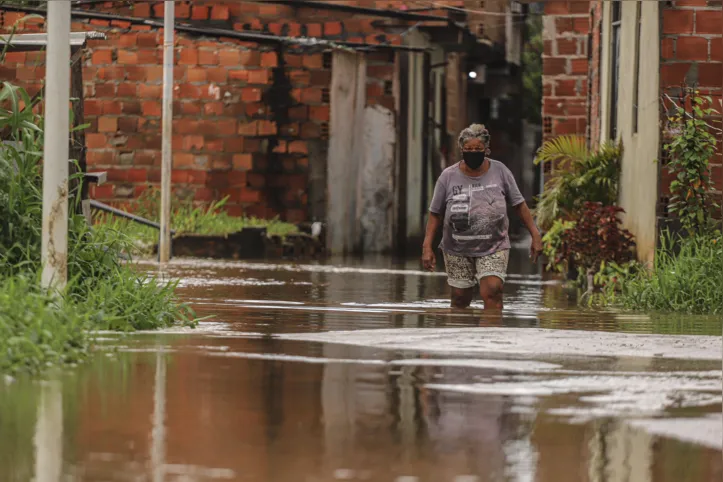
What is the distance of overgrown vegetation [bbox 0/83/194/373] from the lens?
360 inches

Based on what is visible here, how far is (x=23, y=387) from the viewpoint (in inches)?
288

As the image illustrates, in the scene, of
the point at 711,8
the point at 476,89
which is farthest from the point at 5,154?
the point at 476,89

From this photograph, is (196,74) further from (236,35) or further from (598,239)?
(598,239)

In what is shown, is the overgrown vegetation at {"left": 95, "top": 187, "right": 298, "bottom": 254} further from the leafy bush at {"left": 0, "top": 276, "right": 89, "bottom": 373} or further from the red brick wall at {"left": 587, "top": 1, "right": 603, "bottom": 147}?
the leafy bush at {"left": 0, "top": 276, "right": 89, "bottom": 373}

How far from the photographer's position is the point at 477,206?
12.7 metres

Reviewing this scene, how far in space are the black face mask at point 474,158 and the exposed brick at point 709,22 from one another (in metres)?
4.20

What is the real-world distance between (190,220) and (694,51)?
10734mm

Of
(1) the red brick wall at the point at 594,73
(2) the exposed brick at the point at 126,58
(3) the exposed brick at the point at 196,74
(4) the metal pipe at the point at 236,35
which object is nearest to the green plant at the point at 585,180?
(1) the red brick wall at the point at 594,73

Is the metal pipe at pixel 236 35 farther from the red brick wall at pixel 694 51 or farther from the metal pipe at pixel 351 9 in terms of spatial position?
the red brick wall at pixel 694 51

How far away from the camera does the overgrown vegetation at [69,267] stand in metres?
9.15

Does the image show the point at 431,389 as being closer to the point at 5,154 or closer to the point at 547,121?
the point at 5,154

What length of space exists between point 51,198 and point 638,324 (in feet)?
14.3

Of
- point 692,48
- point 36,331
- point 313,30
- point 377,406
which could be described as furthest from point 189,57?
point 377,406

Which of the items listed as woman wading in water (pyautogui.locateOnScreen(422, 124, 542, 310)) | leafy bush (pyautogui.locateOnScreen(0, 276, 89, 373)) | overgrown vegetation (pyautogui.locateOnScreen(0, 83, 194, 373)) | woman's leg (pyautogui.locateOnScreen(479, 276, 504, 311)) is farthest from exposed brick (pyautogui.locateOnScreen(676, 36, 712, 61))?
leafy bush (pyautogui.locateOnScreen(0, 276, 89, 373))
